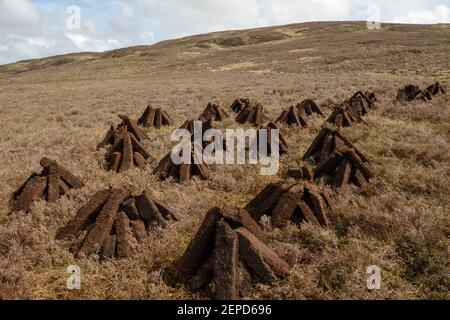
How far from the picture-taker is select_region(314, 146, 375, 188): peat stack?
884 centimetres

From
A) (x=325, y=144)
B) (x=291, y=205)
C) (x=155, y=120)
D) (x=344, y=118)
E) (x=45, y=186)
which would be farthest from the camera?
(x=155, y=120)

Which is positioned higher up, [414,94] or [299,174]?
[414,94]

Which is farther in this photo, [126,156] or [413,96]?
[413,96]

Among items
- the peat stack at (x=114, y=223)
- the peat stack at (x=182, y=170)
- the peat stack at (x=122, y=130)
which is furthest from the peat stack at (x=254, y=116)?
the peat stack at (x=114, y=223)

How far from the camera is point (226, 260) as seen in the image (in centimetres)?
516

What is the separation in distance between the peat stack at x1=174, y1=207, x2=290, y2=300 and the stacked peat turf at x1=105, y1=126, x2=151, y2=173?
544cm

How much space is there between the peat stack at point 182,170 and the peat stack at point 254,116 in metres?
7.39

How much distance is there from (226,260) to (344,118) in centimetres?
1136

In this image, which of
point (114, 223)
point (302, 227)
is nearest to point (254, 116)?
point (302, 227)

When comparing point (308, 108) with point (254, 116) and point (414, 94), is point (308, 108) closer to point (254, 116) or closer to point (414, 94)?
point (254, 116)

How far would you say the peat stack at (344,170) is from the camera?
8.84m

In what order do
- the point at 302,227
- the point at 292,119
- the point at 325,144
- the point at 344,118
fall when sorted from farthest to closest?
the point at 292,119, the point at 344,118, the point at 325,144, the point at 302,227

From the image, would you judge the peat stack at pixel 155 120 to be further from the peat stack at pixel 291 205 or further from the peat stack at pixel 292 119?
the peat stack at pixel 291 205

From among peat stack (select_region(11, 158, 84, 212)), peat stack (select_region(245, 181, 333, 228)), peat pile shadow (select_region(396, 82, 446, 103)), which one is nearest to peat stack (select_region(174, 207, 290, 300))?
peat stack (select_region(245, 181, 333, 228))
